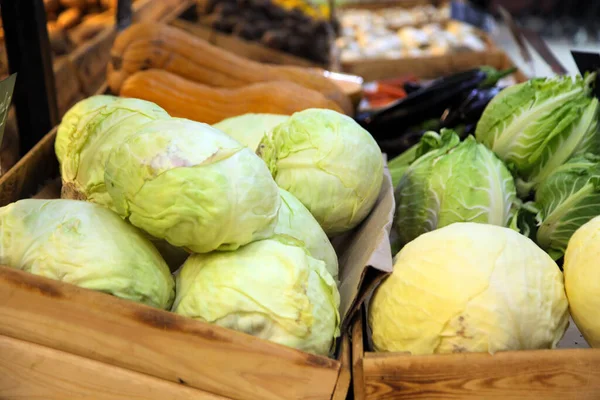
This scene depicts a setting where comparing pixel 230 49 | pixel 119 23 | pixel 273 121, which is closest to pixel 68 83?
pixel 119 23

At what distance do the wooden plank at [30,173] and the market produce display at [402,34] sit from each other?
10.4 ft

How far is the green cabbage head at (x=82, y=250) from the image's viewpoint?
47.9 inches

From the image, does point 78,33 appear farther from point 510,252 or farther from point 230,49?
point 510,252

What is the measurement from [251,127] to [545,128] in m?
1.00

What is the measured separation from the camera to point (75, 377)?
4.04 feet

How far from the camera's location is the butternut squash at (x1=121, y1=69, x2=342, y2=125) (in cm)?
256

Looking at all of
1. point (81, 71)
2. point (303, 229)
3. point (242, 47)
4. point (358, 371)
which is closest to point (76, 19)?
point (81, 71)

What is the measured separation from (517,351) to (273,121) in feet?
3.85

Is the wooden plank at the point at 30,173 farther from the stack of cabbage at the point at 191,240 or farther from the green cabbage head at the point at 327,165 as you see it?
the green cabbage head at the point at 327,165

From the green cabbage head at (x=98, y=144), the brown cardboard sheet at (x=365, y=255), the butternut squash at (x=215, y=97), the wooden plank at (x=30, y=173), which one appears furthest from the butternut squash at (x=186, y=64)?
the green cabbage head at (x=98, y=144)

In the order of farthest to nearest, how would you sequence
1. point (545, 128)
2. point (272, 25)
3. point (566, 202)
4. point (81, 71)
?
1. point (272, 25)
2. point (81, 71)
3. point (545, 128)
4. point (566, 202)

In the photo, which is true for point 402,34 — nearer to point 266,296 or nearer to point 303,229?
point 303,229

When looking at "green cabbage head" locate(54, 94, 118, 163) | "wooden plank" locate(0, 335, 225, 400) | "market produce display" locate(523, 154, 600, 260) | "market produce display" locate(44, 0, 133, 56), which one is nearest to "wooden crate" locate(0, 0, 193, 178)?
"market produce display" locate(44, 0, 133, 56)

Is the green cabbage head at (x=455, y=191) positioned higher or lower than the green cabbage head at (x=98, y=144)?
lower
